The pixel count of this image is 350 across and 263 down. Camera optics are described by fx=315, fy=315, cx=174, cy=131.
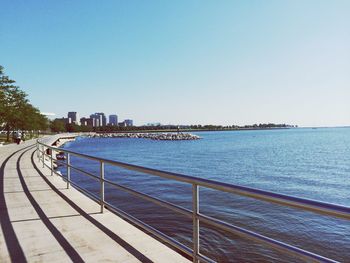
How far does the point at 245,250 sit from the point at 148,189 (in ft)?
32.5

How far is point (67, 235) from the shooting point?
5227mm

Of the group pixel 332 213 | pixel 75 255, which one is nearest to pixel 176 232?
pixel 75 255

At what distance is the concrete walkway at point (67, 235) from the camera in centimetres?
437

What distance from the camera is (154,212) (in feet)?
42.8

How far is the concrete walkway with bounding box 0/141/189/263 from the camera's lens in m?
4.37

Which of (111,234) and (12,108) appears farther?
(12,108)

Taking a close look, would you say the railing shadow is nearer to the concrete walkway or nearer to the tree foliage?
the concrete walkway

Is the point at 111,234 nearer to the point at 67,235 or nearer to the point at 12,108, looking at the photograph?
the point at 67,235

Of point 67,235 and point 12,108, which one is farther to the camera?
point 12,108

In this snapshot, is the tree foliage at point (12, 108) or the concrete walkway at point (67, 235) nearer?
the concrete walkway at point (67, 235)

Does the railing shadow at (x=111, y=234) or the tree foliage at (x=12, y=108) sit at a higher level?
the tree foliage at (x=12, y=108)

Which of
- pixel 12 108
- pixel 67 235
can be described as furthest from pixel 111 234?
pixel 12 108

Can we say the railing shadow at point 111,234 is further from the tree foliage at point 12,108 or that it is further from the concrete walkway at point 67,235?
the tree foliage at point 12,108

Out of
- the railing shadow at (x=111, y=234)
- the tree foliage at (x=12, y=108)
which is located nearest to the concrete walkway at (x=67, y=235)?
the railing shadow at (x=111, y=234)
